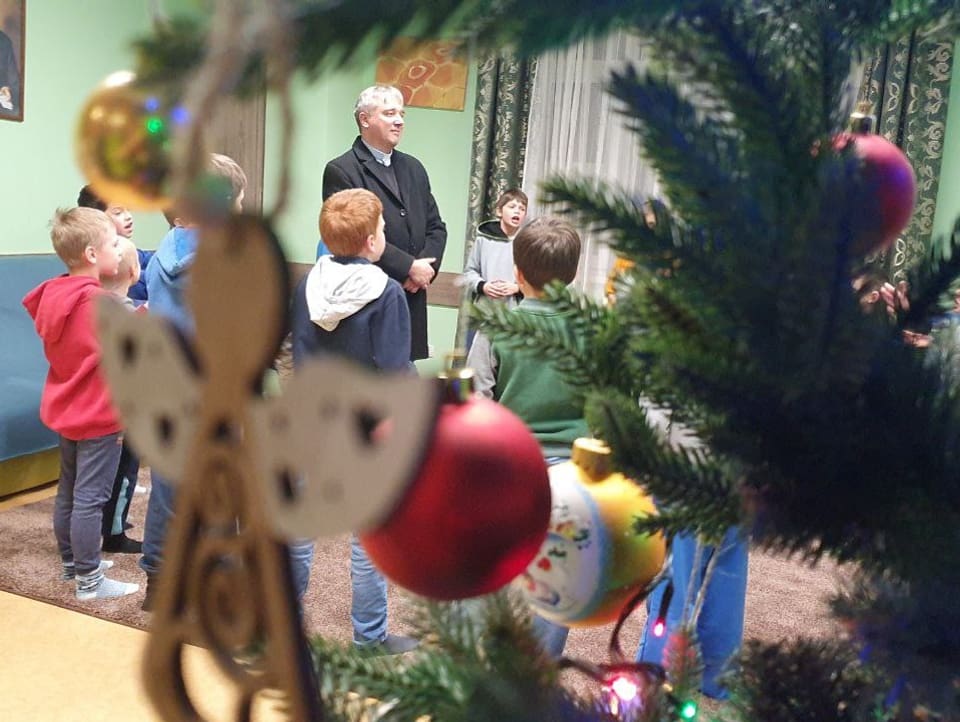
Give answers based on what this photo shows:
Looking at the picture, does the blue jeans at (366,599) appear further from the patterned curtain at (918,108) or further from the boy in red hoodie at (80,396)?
the patterned curtain at (918,108)

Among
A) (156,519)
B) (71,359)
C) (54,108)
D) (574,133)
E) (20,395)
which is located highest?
(574,133)

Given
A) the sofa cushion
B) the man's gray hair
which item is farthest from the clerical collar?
the sofa cushion

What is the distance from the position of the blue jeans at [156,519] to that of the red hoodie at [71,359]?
0.23 meters

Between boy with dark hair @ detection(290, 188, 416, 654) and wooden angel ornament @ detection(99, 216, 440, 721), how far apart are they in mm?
1604

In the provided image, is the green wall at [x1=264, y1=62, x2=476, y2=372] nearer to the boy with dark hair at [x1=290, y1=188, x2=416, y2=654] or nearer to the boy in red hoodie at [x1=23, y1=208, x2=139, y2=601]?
the boy in red hoodie at [x1=23, y1=208, x2=139, y2=601]

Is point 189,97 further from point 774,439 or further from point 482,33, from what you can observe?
point 774,439

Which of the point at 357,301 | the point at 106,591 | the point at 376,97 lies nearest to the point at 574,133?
the point at 376,97

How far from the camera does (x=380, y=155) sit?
3.21m

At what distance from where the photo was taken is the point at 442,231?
139 inches

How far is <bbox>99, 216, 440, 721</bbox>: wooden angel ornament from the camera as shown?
1.04 ft

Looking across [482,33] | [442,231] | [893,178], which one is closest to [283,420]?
[482,33]

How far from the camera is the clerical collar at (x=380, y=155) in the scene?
318cm

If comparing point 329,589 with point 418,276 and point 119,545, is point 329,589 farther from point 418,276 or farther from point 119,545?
point 418,276

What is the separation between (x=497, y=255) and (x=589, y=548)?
324 cm
